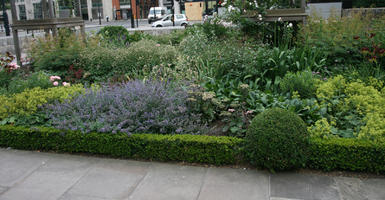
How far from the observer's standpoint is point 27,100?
5207mm

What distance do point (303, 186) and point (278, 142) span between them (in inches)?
21.6

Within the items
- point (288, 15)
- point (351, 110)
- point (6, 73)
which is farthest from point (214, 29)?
point (351, 110)

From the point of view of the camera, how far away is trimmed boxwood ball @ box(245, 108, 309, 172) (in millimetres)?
3791

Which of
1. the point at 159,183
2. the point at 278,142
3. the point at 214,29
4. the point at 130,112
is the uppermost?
the point at 214,29

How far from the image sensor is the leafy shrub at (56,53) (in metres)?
7.72

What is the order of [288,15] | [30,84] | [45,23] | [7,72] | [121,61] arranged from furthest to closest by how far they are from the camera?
[45,23] → [288,15] → [121,61] → [7,72] → [30,84]

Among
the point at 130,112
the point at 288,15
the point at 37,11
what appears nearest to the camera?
the point at 130,112

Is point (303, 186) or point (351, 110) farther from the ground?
point (351, 110)

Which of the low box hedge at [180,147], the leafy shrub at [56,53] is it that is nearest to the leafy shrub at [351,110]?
the low box hedge at [180,147]

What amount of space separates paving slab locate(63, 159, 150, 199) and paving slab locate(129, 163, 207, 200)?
114 mm

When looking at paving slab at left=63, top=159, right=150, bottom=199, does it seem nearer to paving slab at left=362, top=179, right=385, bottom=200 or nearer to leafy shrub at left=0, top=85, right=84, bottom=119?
leafy shrub at left=0, top=85, right=84, bottom=119

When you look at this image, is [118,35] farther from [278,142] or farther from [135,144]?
[278,142]

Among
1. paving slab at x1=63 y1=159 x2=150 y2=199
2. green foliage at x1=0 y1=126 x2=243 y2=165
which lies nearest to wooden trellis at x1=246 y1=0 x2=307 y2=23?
green foliage at x1=0 y1=126 x2=243 y2=165

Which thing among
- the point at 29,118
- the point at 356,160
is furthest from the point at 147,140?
the point at 356,160
